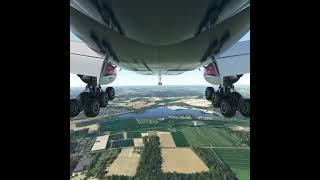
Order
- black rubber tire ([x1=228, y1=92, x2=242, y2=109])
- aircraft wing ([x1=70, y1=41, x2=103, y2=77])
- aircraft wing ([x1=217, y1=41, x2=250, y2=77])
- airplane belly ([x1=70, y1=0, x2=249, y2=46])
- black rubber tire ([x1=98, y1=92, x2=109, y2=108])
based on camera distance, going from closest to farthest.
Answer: airplane belly ([x1=70, y1=0, x2=249, y2=46]), black rubber tire ([x1=228, y1=92, x2=242, y2=109]), aircraft wing ([x1=217, y1=41, x2=250, y2=77]), aircraft wing ([x1=70, y1=41, x2=103, y2=77]), black rubber tire ([x1=98, y1=92, x2=109, y2=108])

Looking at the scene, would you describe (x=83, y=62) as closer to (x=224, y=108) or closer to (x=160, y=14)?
(x=224, y=108)

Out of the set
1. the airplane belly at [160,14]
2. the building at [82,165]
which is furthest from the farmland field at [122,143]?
the airplane belly at [160,14]

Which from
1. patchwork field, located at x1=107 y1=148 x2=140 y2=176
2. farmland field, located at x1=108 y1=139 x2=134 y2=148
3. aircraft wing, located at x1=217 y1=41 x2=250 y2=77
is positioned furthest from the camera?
farmland field, located at x1=108 y1=139 x2=134 y2=148

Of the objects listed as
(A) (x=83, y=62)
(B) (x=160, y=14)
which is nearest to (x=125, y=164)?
(A) (x=83, y=62)

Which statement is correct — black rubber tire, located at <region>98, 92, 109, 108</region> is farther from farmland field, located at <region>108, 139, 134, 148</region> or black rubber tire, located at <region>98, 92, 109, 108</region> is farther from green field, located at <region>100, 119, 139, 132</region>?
green field, located at <region>100, 119, 139, 132</region>

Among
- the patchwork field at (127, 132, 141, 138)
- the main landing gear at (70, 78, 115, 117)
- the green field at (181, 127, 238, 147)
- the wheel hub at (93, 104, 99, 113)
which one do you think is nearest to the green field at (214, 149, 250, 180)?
the green field at (181, 127, 238, 147)
